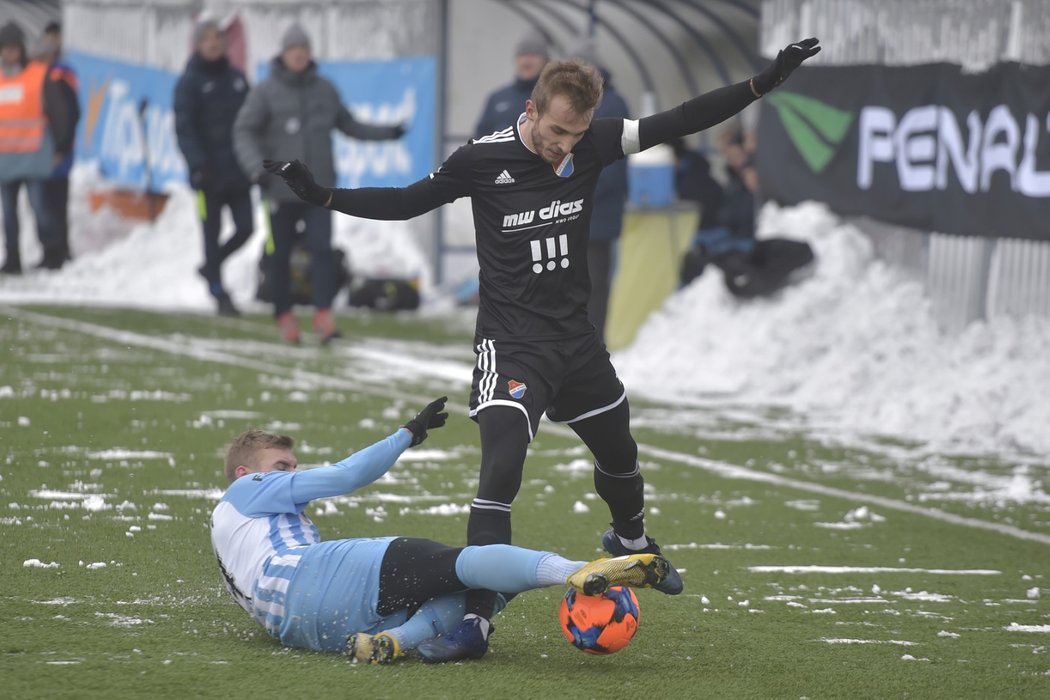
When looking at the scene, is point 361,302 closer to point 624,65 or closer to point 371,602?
point 624,65

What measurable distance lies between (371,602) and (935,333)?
8.43 meters

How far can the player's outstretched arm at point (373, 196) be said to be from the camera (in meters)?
5.93

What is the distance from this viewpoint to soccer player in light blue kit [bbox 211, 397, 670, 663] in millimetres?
5078

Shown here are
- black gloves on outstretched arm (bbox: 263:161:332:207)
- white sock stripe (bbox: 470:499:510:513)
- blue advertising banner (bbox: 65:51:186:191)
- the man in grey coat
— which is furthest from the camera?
blue advertising banner (bbox: 65:51:186:191)

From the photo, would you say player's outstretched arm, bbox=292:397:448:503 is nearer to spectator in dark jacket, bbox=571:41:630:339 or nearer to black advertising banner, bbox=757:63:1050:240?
spectator in dark jacket, bbox=571:41:630:339

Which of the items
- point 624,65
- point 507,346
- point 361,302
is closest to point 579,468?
point 507,346

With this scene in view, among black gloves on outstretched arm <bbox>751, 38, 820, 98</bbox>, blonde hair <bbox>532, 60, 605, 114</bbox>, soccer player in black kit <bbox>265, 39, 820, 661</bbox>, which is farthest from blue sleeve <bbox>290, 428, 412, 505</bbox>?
black gloves on outstretched arm <bbox>751, 38, 820, 98</bbox>

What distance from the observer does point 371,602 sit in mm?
5207

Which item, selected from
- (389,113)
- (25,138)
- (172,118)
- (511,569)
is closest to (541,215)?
(511,569)

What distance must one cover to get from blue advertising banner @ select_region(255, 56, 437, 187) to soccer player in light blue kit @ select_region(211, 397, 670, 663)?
601 inches

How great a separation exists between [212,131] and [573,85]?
11.2m

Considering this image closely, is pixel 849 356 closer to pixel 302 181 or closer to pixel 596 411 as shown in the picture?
pixel 596 411

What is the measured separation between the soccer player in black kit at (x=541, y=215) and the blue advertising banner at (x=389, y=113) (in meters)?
14.5

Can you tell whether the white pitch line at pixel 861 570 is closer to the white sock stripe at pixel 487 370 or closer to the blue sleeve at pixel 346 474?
the white sock stripe at pixel 487 370
